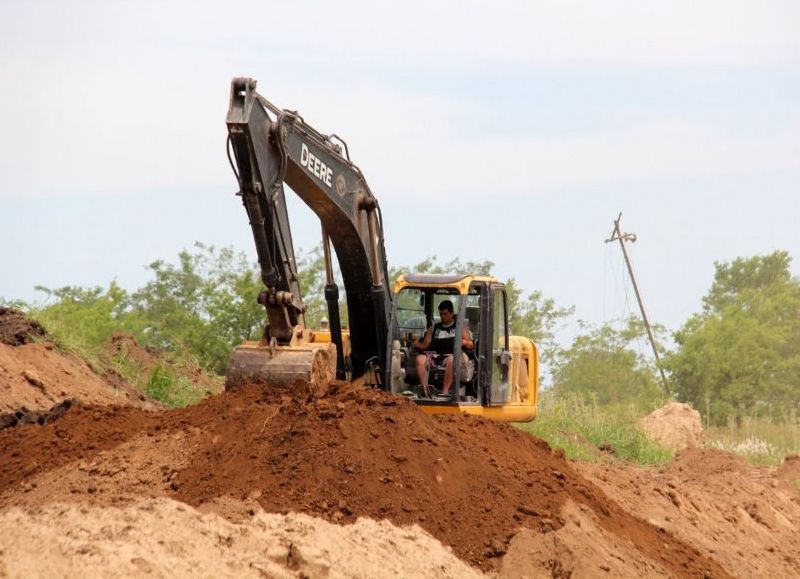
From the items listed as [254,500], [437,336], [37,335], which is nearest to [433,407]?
[437,336]

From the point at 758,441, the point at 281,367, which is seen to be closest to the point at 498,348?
the point at 281,367

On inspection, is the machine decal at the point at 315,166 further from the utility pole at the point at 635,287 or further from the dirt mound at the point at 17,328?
the utility pole at the point at 635,287

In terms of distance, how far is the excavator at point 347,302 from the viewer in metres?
11.4

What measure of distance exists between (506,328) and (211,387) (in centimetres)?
777

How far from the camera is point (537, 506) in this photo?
35.9 feet

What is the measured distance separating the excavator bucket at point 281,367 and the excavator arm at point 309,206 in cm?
4

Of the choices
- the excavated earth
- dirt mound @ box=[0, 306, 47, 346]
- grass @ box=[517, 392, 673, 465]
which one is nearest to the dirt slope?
dirt mound @ box=[0, 306, 47, 346]

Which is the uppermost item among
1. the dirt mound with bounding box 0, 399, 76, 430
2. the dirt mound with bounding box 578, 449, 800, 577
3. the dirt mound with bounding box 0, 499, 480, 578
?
the dirt mound with bounding box 0, 399, 76, 430

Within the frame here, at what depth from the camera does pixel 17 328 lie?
59.4 feet

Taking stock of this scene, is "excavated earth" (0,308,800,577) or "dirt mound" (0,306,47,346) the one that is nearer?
"excavated earth" (0,308,800,577)

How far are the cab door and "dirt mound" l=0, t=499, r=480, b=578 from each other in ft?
16.5

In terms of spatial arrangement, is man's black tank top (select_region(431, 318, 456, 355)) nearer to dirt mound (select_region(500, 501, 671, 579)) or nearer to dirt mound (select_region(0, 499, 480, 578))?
dirt mound (select_region(500, 501, 671, 579))

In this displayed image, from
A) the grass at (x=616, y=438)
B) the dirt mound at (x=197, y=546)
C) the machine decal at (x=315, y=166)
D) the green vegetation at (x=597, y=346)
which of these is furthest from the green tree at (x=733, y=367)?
the dirt mound at (x=197, y=546)

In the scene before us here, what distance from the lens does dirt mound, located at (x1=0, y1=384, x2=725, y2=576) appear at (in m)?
9.51
